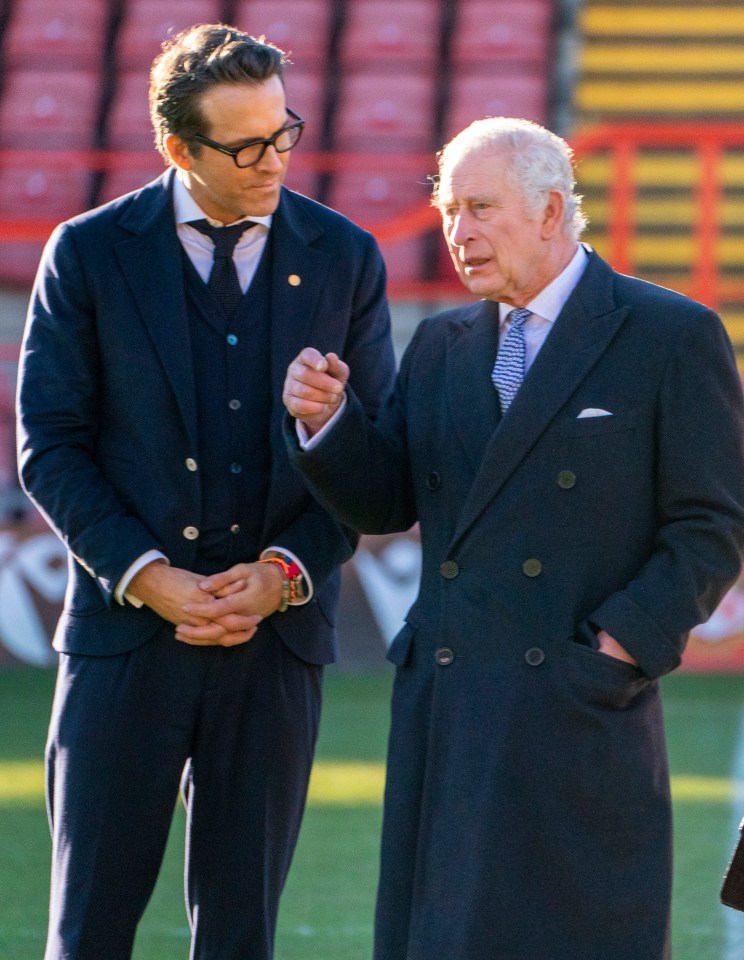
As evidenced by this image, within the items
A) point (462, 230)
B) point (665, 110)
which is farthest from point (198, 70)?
point (665, 110)

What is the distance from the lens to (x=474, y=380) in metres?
2.62

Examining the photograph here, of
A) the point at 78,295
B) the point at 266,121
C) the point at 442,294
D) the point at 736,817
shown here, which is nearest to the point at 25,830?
the point at 736,817

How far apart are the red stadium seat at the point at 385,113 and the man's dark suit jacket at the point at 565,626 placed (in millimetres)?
8503

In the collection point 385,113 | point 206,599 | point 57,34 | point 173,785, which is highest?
point 57,34

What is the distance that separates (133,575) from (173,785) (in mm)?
379

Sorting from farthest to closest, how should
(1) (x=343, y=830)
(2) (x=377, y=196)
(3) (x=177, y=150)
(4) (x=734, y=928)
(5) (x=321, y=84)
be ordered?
(5) (x=321, y=84) < (2) (x=377, y=196) < (1) (x=343, y=830) < (4) (x=734, y=928) < (3) (x=177, y=150)

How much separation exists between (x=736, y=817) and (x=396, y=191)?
6.59 m

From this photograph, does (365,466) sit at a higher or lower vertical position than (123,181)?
lower

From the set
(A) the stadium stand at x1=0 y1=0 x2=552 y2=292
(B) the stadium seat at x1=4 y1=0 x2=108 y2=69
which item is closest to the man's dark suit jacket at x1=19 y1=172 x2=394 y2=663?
→ (A) the stadium stand at x1=0 y1=0 x2=552 y2=292

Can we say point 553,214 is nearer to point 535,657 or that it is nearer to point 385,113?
point 535,657

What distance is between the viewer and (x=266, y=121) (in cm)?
270

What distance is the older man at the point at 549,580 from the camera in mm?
2471

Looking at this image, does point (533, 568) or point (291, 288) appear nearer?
→ point (533, 568)

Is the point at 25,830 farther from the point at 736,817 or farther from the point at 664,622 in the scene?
the point at 664,622
